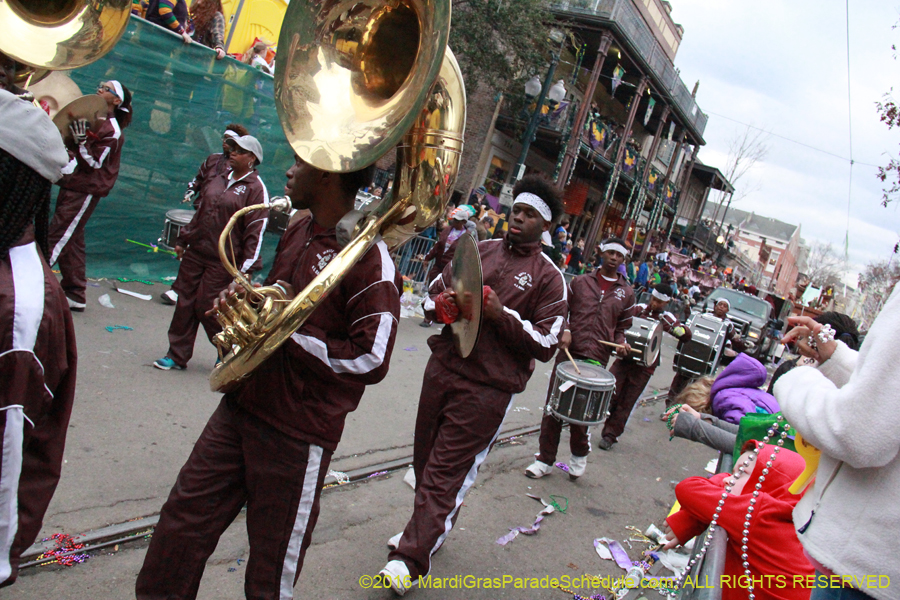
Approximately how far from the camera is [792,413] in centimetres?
197

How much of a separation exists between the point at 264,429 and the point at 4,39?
186cm

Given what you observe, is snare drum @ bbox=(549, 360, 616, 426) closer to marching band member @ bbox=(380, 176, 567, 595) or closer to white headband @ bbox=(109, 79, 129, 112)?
marching band member @ bbox=(380, 176, 567, 595)

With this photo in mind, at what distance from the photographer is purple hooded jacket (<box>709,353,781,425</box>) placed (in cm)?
341

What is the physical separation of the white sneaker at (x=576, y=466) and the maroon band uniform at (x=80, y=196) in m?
4.81

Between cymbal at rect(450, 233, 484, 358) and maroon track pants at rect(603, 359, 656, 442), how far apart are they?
148 inches

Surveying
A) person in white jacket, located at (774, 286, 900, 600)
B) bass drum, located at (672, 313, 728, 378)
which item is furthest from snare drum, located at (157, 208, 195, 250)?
bass drum, located at (672, 313, 728, 378)

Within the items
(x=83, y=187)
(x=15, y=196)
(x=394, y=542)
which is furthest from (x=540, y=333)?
(x=83, y=187)

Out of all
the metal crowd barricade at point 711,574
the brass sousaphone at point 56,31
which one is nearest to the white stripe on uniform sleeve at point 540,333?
the metal crowd barricade at point 711,574


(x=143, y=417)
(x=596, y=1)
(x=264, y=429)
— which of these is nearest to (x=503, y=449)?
(x=143, y=417)

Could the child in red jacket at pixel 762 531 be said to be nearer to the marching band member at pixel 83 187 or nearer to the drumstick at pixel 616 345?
the drumstick at pixel 616 345

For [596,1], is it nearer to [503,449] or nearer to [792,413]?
[503,449]

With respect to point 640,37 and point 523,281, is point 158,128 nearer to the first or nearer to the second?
point 523,281

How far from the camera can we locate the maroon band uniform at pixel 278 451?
7.47ft

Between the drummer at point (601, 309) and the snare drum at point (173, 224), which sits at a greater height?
the drummer at point (601, 309)
